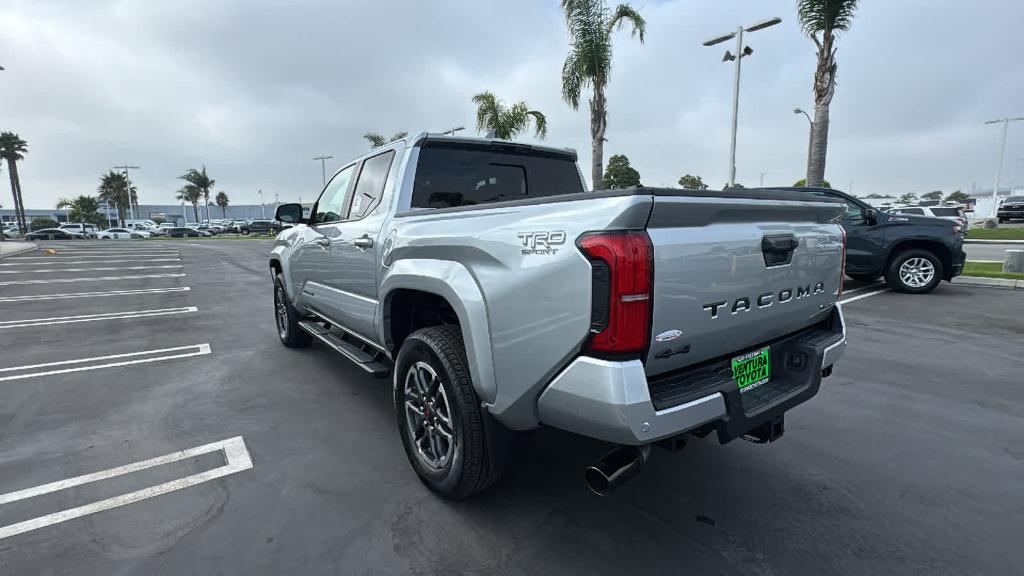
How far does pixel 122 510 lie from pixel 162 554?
562mm

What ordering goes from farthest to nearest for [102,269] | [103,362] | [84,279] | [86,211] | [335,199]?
[86,211]
[102,269]
[84,279]
[103,362]
[335,199]

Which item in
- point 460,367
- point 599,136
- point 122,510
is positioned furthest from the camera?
point 599,136

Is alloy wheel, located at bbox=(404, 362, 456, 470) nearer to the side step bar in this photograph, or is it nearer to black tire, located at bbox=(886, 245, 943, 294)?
the side step bar

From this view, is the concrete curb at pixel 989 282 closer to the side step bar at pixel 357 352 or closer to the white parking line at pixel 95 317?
the side step bar at pixel 357 352

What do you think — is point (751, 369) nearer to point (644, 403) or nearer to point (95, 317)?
point (644, 403)

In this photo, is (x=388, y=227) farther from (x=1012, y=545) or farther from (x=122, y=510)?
(x=1012, y=545)

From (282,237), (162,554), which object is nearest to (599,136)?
(282,237)

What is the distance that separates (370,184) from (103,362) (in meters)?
3.92

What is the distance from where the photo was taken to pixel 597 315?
1776 mm

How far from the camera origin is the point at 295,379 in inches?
183

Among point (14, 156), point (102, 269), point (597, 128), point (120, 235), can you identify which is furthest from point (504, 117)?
point (14, 156)

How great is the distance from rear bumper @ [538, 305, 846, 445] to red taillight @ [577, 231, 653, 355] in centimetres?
8

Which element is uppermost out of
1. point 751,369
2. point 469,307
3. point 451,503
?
point 469,307

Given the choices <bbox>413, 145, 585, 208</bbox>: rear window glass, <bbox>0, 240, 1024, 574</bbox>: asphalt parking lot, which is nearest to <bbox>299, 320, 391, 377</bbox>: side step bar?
<bbox>0, 240, 1024, 574</bbox>: asphalt parking lot
